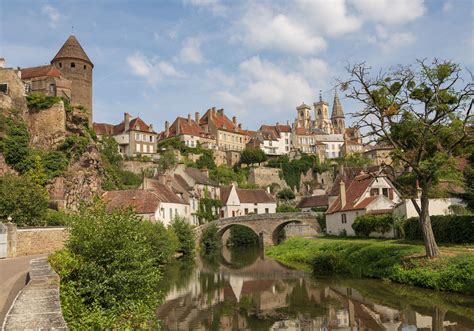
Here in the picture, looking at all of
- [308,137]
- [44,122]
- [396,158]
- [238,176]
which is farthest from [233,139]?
[396,158]

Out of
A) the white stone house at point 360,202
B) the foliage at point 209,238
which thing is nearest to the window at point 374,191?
the white stone house at point 360,202

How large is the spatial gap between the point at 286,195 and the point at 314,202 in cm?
925

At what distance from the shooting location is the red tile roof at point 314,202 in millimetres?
74000

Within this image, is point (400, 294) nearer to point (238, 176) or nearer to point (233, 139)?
point (238, 176)

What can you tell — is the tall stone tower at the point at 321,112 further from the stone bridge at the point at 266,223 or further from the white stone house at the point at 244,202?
the stone bridge at the point at 266,223

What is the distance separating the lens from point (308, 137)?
111m

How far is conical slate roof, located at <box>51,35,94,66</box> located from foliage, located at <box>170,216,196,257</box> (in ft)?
88.5

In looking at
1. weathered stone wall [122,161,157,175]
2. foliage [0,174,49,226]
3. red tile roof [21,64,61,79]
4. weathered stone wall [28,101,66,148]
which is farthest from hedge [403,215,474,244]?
weathered stone wall [122,161,157,175]

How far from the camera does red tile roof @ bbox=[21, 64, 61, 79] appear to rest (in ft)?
175

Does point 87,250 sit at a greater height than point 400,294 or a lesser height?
greater

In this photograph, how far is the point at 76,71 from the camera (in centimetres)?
5862

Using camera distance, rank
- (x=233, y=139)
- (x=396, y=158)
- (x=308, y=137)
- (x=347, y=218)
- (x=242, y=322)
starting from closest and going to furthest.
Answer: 1. (x=242, y=322)
2. (x=396, y=158)
3. (x=347, y=218)
4. (x=233, y=139)
5. (x=308, y=137)

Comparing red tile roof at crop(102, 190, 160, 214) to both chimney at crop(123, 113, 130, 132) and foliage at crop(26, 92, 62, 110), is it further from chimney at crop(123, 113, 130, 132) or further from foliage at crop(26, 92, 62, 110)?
chimney at crop(123, 113, 130, 132)

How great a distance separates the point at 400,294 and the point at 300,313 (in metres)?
5.15
